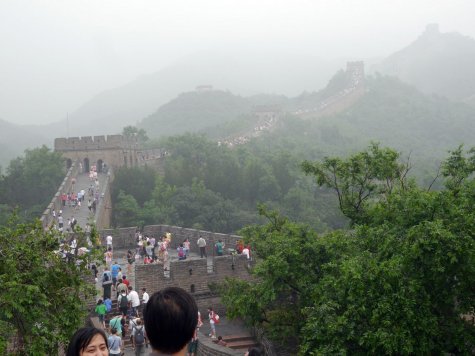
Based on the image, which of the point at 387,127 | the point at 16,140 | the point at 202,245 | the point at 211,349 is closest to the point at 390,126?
the point at 387,127

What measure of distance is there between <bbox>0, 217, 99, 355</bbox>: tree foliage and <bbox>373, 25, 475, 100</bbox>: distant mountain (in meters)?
85.4

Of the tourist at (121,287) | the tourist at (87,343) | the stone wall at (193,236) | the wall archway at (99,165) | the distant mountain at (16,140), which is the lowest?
the tourist at (121,287)

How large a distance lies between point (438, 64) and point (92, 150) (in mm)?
79661

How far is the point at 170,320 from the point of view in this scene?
3.72 metres

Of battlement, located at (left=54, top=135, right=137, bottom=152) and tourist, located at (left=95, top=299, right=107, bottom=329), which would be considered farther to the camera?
battlement, located at (left=54, top=135, right=137, bottom=152)

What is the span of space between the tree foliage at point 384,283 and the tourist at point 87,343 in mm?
6244

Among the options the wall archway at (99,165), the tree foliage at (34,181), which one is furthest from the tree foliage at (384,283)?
the wall archway at (99,165)

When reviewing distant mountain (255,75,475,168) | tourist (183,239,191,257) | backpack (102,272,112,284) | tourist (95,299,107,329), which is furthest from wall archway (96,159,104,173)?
tourist (95,299,107,329)

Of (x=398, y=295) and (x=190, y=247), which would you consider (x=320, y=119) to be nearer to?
(x=190, y=247)

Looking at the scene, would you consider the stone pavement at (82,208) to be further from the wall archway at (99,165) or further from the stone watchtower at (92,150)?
the stone watchtower at (92,150)

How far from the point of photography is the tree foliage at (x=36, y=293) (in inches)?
368

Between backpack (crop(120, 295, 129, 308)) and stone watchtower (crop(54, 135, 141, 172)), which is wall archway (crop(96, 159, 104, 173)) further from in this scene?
backpack (crop(120, 295, 129, 308))

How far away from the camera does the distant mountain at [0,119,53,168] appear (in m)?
89.9

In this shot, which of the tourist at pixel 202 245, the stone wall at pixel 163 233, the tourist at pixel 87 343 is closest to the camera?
the tourist at pixel 87 343
